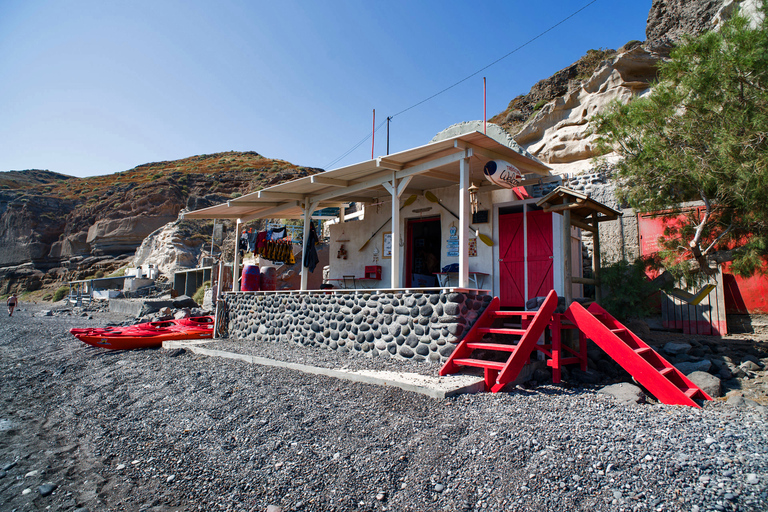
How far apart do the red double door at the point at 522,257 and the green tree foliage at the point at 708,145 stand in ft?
5.03

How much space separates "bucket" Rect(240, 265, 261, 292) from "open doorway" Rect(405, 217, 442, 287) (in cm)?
389

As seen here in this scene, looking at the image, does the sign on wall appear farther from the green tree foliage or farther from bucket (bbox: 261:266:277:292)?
the green tree foliage

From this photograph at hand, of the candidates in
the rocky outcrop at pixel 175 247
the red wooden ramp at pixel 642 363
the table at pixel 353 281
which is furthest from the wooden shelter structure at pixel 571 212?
the rocky outcrop at pixel 175 247

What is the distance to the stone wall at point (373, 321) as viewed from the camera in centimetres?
592

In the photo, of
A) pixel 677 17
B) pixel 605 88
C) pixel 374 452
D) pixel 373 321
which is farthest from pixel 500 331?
pixel 677 17

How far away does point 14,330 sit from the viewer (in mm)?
14781

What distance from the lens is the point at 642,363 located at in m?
4.42

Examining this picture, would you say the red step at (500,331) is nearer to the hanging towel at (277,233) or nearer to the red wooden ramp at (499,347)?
the red wooden ramp at (499,347)

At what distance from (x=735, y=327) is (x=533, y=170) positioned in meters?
4.69

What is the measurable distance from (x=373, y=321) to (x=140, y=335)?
19.1 feet

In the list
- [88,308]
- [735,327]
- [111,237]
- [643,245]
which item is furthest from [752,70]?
[111,237]

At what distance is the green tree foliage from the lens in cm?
500

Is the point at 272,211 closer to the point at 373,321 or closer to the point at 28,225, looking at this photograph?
the point at 373,321

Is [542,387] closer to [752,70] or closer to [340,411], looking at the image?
[340,411]
